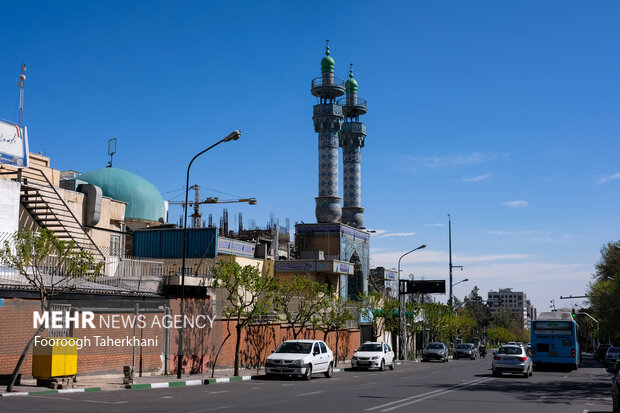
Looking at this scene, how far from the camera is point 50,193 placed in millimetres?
35188

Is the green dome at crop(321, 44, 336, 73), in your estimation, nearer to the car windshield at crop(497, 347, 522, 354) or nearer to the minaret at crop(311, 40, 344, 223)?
the minaret at crop(311, 40, 344, 223)

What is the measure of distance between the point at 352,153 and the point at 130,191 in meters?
30.9

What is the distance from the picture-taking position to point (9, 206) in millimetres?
30375

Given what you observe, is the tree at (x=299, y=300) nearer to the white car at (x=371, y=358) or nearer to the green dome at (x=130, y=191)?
the white car at (x=371, y=358)

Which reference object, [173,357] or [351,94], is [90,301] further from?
[351,94]

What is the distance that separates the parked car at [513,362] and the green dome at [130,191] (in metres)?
35.1

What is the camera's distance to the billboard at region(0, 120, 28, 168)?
3403 centimetres

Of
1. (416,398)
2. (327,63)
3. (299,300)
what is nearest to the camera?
(416,398)

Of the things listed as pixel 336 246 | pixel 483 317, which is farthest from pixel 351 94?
pixel 483 317

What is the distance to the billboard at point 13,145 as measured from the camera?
3403 cm

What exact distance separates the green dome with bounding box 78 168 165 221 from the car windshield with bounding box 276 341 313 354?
101 feet

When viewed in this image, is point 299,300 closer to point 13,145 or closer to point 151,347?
point 151,347

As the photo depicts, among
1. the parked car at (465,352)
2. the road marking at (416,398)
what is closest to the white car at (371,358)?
the road marking at (416,398)

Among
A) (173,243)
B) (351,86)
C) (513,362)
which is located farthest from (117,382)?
(351,86)
